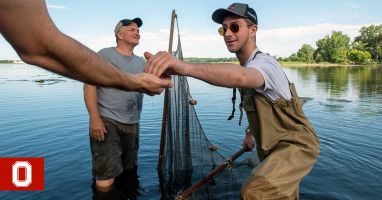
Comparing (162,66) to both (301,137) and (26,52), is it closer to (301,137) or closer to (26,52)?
(26,52)

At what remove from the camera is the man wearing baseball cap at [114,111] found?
20.5ft

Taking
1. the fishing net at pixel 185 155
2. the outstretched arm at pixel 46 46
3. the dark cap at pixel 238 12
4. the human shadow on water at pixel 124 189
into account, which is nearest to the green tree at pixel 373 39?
the fishing net at pixel 185 155

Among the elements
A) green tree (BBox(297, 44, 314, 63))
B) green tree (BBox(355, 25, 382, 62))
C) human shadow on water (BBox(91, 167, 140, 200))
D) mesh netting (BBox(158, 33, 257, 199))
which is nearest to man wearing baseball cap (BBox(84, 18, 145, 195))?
human shadow on water (BBox(91, 167, 140, 200))

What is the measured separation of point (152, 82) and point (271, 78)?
139 cm

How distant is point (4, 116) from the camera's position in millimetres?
16922

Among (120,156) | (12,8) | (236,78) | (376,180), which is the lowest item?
(376,180)

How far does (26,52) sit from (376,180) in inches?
343

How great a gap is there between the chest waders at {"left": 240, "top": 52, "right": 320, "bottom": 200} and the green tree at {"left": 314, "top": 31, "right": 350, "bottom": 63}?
143356 millimetres

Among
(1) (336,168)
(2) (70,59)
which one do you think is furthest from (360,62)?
(2) (70,59)

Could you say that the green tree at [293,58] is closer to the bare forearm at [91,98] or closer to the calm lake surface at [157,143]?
the calm lake surface at [157,143]

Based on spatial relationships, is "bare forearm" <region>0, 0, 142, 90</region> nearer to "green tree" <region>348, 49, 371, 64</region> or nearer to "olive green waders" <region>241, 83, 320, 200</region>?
"olive green waders" <region>241, 83, 320, 200</region>

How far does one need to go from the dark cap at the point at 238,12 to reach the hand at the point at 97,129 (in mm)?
3284

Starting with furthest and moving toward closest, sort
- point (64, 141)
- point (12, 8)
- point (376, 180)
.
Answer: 1. point (64, 141)
2. point (376, 180)
3. point (12, 8)

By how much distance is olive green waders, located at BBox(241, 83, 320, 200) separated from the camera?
356cm
